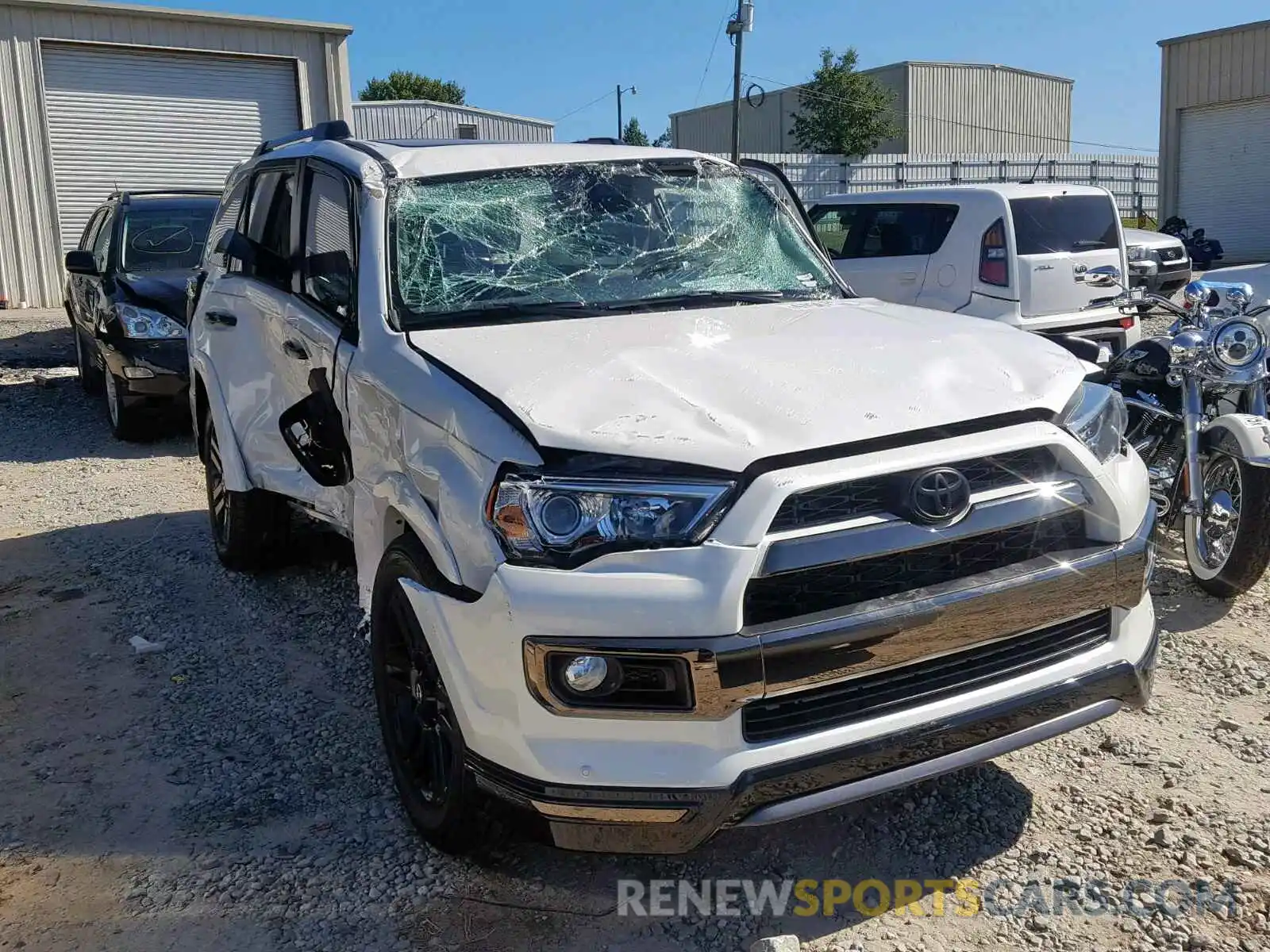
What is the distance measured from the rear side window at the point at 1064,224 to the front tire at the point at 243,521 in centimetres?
610

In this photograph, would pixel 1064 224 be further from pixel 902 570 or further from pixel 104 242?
pixel 104 242

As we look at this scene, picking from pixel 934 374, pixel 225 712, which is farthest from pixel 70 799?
pixel 934 374

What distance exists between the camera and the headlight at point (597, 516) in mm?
2473

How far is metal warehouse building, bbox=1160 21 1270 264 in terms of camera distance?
74.2ft

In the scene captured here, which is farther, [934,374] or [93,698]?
[93,698]

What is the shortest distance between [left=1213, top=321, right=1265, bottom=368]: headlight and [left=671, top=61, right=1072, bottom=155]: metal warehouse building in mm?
43401

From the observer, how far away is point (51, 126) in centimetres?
1673

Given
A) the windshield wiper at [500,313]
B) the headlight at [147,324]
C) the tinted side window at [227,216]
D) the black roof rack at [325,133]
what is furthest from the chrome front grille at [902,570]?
the headlight at [147,324]

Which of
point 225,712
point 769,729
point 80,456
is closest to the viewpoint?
point 769,729

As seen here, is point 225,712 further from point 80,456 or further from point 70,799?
point 80,456

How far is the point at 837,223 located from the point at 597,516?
8391 millimetres

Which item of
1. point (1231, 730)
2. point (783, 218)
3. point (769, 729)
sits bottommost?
point (1231, 730)

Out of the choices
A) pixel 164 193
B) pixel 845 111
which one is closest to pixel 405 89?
pixel 845 111

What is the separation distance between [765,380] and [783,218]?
1789 mm
